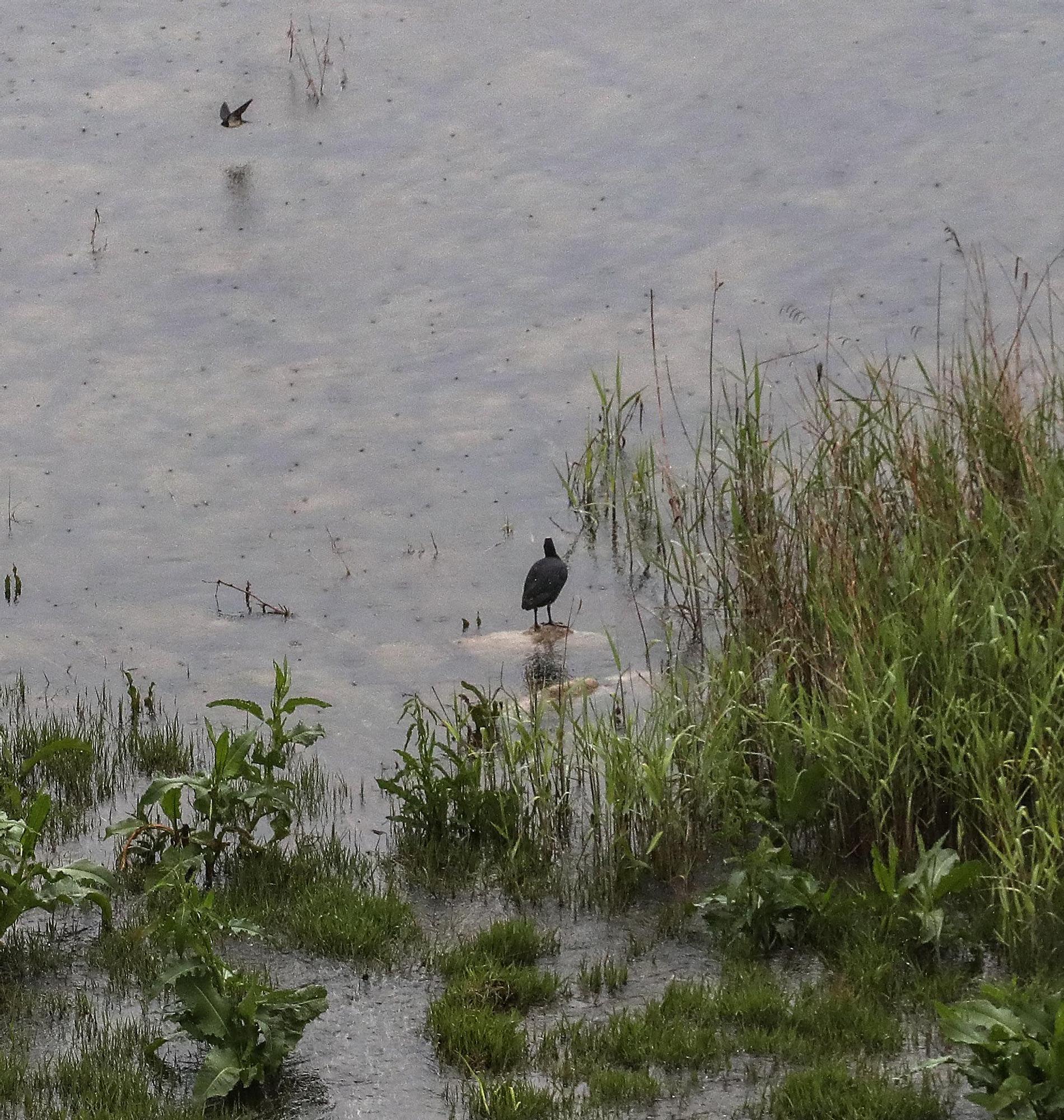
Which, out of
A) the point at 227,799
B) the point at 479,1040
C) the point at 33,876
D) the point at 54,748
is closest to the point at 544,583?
the point at 227,799

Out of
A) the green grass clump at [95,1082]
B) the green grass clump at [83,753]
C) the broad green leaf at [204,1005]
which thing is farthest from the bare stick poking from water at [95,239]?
the broad green leaf at [204,1005]

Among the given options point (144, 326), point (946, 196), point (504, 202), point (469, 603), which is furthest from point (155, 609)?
point (946, 196)

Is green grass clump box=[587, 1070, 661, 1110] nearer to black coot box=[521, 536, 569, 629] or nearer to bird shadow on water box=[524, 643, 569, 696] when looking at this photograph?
bird shadow on water box=[524, 643, 569, 696]

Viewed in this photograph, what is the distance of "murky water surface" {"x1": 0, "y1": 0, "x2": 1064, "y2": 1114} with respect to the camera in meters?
10.7

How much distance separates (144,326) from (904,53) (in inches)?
357

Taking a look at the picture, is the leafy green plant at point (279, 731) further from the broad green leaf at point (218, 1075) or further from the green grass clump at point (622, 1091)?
the green grass clump at point (622, 1091)

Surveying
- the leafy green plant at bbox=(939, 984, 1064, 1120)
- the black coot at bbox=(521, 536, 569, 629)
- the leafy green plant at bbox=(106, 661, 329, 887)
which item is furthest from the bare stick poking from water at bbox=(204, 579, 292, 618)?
the leafy green plant at bbox=(939, 984, 1064, 1120)

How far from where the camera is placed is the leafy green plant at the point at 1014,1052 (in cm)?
458

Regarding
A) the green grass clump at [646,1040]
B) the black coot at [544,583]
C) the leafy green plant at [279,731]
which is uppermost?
the black coot at [544,583]

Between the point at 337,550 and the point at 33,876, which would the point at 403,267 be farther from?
the point at 33,876

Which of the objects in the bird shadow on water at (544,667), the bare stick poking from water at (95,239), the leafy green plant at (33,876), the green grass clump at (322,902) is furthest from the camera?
the bare stick poking from water at (95,239)

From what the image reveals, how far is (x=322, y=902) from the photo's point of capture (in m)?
6.43

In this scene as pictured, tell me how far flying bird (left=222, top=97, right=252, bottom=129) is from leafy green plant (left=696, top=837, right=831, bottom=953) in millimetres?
12918

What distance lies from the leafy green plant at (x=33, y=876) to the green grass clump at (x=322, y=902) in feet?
2.14
